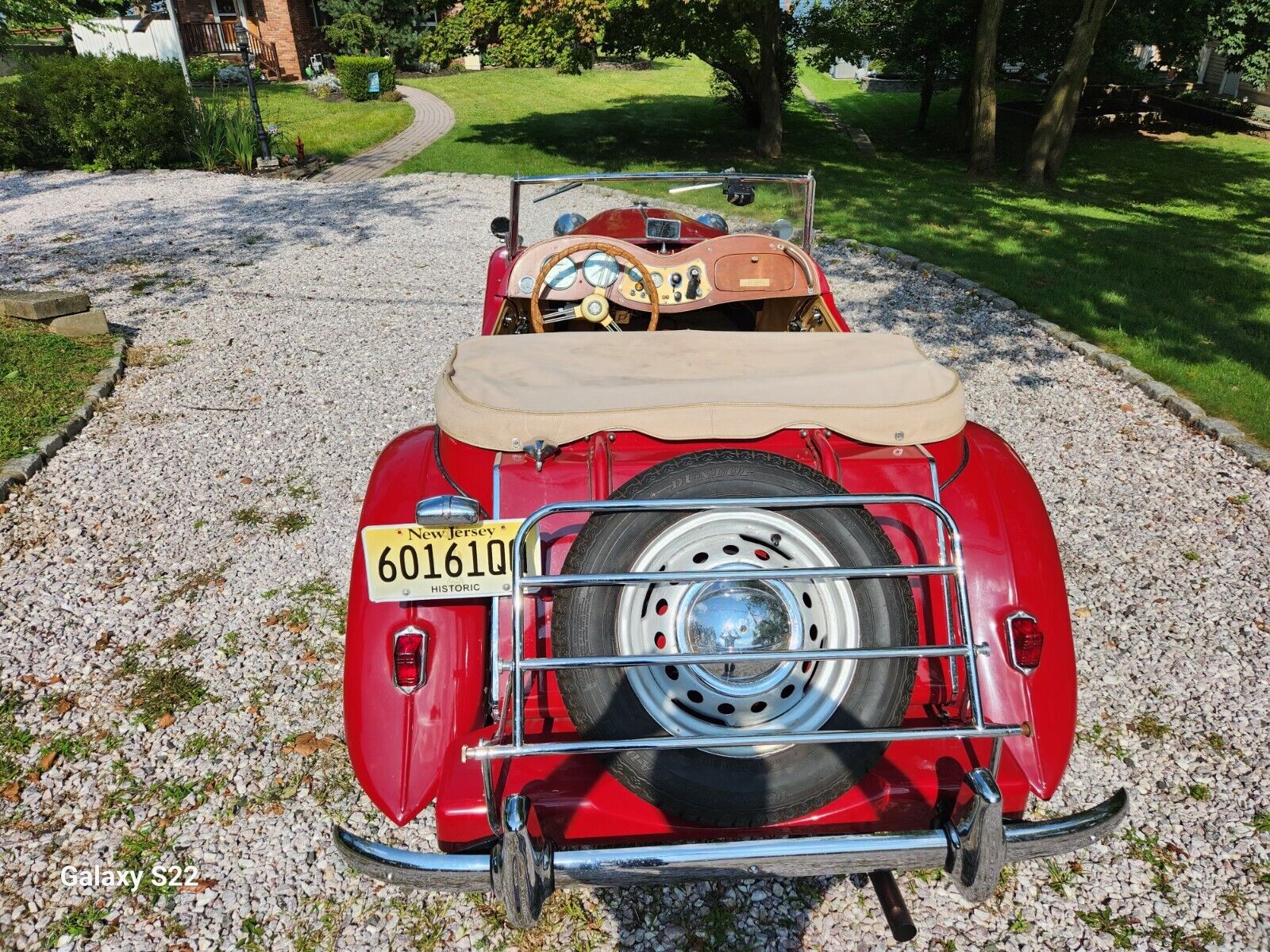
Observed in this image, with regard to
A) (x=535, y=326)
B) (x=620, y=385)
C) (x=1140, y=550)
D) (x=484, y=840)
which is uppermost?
(x=620, y=385)

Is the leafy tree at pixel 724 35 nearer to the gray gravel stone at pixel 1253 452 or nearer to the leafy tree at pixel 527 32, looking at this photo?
the leafy tree at pixel 527 32

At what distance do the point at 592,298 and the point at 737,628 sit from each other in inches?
91.7

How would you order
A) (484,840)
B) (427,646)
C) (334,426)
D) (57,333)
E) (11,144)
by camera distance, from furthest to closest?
(11,144) < (57,333) < (334,426) < (427,646) < (484,840)

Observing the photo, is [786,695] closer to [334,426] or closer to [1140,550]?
[1140,550]

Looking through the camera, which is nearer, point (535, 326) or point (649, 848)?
point (649, 848)

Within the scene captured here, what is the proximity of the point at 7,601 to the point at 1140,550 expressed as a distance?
5.65 metres

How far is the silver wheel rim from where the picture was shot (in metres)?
2.00

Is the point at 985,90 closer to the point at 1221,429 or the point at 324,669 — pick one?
the point at 1221,429

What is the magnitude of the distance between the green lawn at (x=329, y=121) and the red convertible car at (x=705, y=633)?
591 inches

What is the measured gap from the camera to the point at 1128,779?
2.88 m

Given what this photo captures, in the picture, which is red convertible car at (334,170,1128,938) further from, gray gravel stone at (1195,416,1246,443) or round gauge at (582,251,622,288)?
gray gravel stone at (1195,416,1246,443)

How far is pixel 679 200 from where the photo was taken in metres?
5.21

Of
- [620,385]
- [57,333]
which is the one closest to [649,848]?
[620,385]

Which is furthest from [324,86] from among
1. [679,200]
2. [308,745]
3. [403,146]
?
[308,745]
